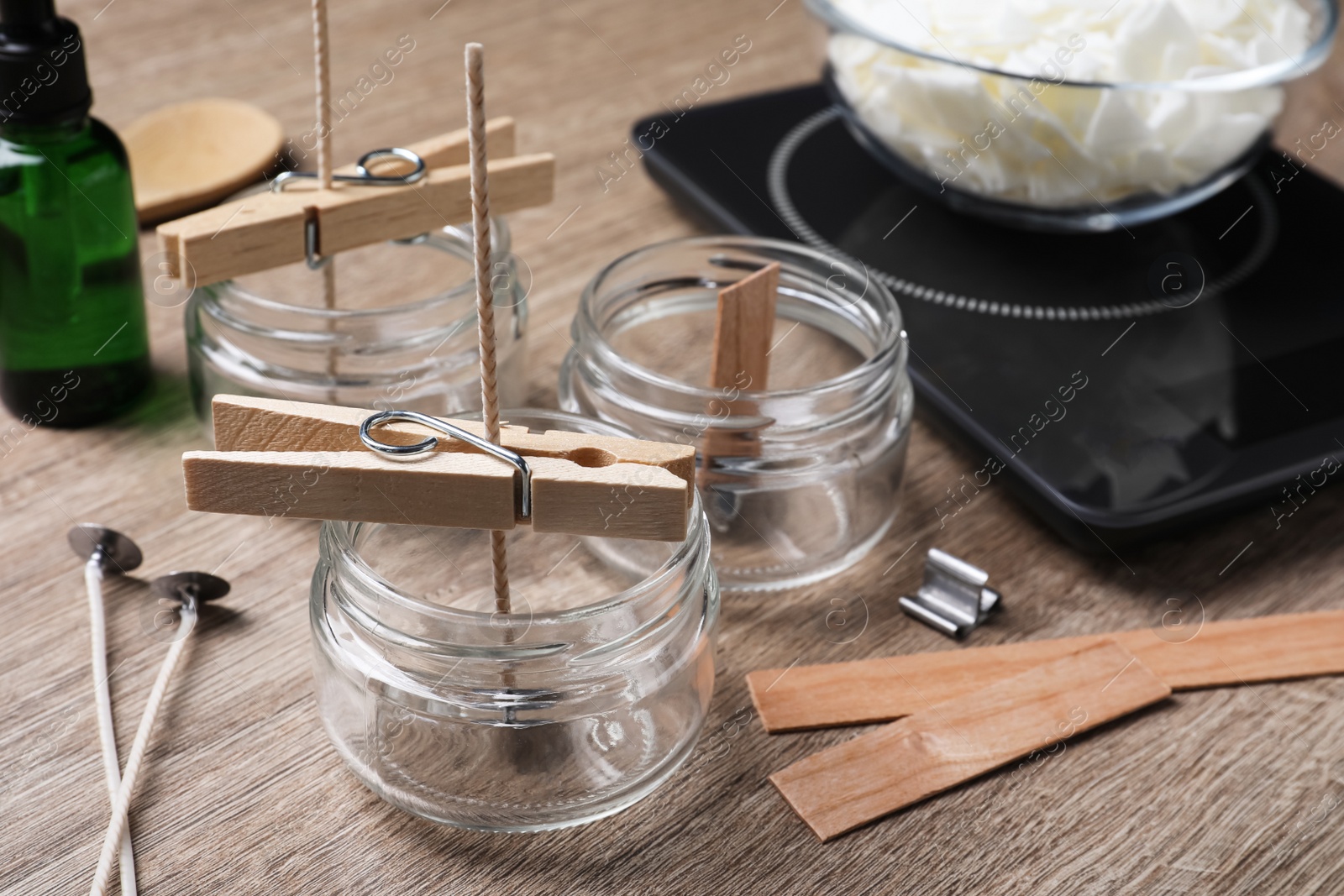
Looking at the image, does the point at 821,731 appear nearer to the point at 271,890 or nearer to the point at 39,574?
the point at 271,890

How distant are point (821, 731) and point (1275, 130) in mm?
587

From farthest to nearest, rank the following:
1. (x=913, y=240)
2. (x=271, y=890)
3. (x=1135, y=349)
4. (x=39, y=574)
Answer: (x=913, y=240), (x=1135, y=349), (x=39, y=574), (x=271, y=890)

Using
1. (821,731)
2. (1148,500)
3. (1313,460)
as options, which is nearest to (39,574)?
(821,731)

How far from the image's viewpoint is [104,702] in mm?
634

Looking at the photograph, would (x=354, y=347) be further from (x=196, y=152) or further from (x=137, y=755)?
(x=196, y=152)

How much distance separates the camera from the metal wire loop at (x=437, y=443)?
1.77ft

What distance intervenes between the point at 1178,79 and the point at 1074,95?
8cm

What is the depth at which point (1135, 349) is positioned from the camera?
34.7 inches

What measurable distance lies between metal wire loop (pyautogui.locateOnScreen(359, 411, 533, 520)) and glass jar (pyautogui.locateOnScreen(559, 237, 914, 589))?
0.58 feet

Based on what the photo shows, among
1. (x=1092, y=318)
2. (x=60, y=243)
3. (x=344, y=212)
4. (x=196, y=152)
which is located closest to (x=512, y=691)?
(x=344, y=212)

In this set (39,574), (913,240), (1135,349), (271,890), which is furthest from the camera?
(913,240)

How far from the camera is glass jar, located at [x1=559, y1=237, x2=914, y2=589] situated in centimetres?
72

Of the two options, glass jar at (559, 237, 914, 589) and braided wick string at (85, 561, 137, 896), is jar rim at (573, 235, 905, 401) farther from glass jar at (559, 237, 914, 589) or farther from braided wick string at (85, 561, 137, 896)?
braided wick string at (85, 561, 137, 896)

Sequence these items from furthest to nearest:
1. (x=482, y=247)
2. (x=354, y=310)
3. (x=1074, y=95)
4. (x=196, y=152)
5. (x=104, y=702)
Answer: (x=196, y=152)
(x=1074, y=95)
(x=354, y=310)
(x=104, y=702)
(x=482, y=247)
